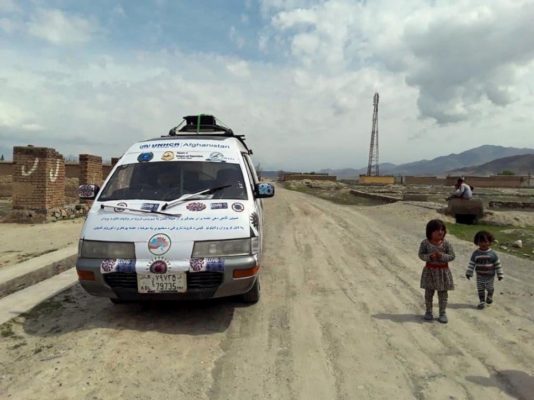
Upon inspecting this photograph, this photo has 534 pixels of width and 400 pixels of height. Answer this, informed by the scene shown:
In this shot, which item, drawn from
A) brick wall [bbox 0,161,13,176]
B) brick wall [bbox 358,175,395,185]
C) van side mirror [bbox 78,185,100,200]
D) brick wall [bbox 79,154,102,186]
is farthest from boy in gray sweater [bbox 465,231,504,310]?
brick wall [bbox 358,175,395,185]

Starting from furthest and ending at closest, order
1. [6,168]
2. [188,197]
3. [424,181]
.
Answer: [424,181], [6,168], [188,197]

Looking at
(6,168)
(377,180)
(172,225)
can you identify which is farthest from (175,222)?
(377,180)

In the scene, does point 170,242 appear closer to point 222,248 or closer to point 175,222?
point 175,222

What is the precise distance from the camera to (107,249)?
4527 millimetres

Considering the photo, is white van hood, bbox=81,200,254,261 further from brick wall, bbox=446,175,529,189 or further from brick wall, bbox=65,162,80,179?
brick wall, bbox=446,175,529,189

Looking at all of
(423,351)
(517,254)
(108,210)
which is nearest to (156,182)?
(108,210)

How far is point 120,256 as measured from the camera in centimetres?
450

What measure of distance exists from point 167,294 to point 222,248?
69 cm

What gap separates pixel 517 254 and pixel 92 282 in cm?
908

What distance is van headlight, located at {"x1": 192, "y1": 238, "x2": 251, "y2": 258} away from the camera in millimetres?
4488

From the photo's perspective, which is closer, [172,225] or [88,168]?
[172,225]

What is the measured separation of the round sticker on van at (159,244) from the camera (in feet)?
14.5

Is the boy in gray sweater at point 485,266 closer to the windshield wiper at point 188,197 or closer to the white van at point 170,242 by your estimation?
the white van at point 170,242

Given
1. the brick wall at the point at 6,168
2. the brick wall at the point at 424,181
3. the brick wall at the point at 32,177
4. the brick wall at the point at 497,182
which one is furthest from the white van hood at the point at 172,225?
the brick wall at the point at 424,181
